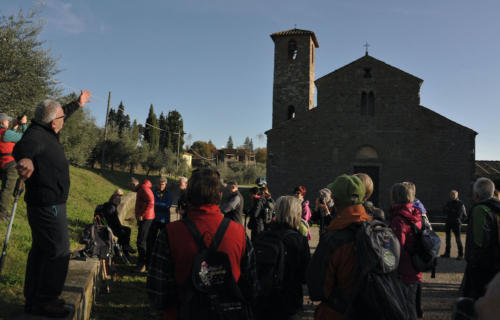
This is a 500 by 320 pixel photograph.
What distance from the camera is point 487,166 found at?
27469mm

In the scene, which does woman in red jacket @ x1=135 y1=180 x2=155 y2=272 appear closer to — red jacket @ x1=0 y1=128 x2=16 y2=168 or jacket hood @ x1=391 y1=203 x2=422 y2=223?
red jacket @ x1=0 y1=128 x2=16 y2=168

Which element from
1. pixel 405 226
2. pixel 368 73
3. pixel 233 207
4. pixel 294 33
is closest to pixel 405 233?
pixel 405 226

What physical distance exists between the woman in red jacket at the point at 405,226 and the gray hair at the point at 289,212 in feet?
3.85

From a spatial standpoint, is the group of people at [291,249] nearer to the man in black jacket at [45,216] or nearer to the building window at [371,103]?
the man in black jacket at [45,216]

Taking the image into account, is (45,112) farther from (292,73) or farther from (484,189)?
(292,73)

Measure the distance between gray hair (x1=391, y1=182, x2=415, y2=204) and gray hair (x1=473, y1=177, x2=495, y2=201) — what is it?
0.80 metres

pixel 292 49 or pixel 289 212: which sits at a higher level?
pixel 292 49

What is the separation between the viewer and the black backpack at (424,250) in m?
3.51

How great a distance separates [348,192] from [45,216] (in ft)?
8.05

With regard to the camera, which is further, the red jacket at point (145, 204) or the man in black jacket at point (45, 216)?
the red jacket at point (145, 204)

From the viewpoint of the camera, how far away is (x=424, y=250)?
357 centimetres

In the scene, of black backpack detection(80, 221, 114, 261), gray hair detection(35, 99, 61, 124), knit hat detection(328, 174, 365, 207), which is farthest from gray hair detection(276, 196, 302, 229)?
black backpack detection(80, 221, 114, 261)

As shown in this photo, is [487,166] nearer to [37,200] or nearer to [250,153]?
[37,200]

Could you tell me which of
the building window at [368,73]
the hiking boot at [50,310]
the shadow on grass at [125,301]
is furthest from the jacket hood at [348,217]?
the building window at [368,73]
